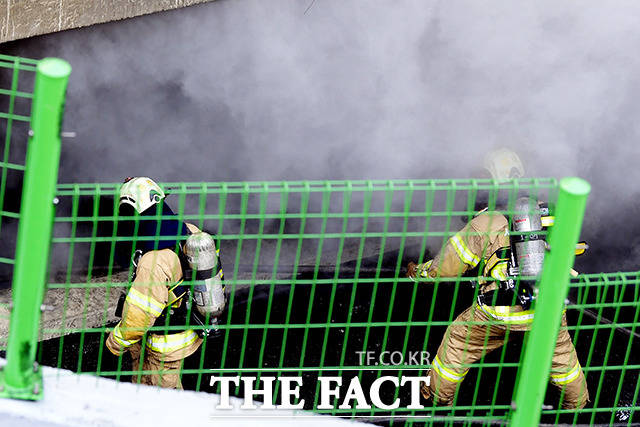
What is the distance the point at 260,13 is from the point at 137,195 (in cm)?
244

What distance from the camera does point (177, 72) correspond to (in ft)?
22.0

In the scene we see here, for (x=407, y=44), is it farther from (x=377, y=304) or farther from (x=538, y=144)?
(x=377, y=304)

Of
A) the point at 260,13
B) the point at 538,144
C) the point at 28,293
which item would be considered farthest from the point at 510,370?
the point at 28,293

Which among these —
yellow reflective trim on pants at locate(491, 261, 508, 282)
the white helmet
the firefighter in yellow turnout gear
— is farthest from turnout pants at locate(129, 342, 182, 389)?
yellow reflective trim on pants at locate(491, 261, 508, 282)

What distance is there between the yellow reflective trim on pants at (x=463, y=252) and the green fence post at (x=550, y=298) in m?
1.77

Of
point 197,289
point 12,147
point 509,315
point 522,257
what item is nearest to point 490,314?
point 509,315

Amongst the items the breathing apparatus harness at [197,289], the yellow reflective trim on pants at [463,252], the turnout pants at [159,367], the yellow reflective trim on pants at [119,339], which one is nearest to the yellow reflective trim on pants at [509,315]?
the yellow reflective trim on pants at [463,252]

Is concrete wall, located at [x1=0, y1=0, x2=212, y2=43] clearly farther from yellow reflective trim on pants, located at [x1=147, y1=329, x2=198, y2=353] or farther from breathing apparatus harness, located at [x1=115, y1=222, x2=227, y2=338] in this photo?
yellow reflective trim on pants, located at [x1=147, y1=329, x2=198, y2=353]

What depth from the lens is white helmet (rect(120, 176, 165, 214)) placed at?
4.50 meters

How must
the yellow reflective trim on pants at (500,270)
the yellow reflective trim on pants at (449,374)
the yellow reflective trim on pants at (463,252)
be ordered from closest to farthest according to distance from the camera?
the yellow reflective trim on pants at (500,270) < the yellow reflective trim on pants at (463,252) < the yellow reflective trim on pants at (449,374)

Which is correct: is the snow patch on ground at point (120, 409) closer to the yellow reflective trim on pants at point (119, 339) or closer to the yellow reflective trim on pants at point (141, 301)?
the yellow reflective trim on pants at point (141, 301)

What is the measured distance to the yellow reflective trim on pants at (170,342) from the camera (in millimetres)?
4770

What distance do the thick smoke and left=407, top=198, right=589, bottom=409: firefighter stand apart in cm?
172

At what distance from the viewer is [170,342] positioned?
4.78 meters
